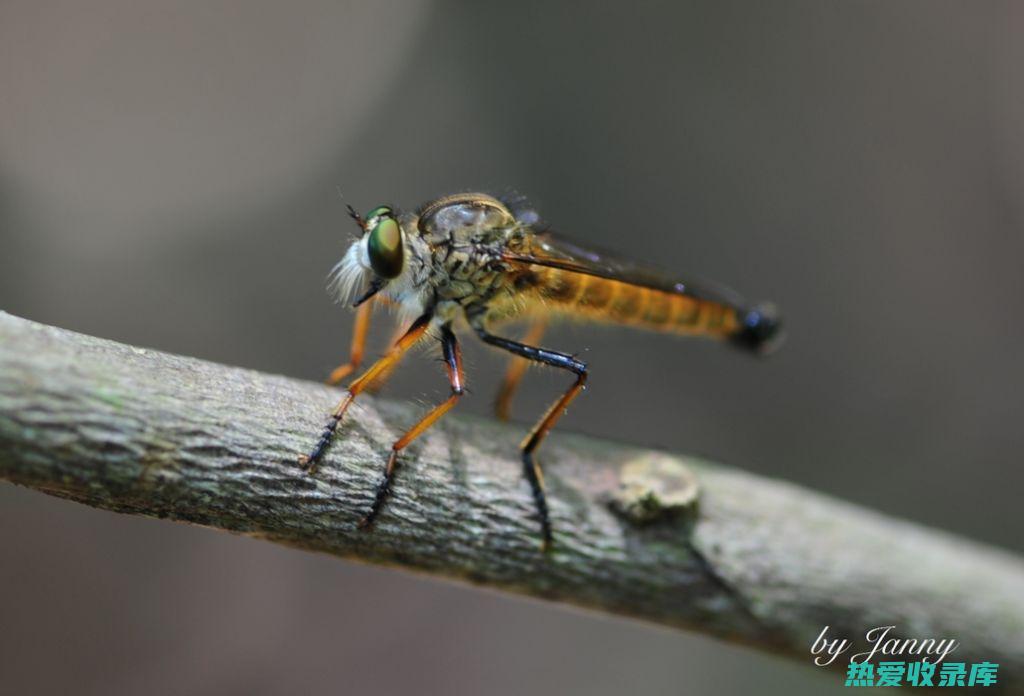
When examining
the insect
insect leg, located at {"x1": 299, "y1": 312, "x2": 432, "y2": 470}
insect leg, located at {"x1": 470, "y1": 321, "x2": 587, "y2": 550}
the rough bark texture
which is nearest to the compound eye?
the insect

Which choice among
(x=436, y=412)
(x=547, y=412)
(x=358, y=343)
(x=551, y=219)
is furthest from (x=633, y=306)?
(x=551, y=219)

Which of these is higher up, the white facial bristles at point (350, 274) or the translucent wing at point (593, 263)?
Answer: the translucent wing at point (593, 263)

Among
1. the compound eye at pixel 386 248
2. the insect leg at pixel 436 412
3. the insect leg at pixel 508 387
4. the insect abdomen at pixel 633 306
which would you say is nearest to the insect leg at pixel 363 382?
the insect leg at pixel 436 412

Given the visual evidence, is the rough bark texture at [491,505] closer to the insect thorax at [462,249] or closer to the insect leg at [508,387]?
the insect leg at [508,387]

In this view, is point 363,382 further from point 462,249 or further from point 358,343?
point 462,249

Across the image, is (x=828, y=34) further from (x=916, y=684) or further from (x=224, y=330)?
(x=916, y=684)

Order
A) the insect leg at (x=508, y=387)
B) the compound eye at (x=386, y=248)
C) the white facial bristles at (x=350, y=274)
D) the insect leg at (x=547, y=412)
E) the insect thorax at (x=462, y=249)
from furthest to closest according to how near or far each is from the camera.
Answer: the insect leg at (x=508, y=387), the insect thorax at (x=462, y=249), the white facial bristles at (x=350, y=274), the compound eye at (x=386, y=248), the insect leg at (x=547, y=412)

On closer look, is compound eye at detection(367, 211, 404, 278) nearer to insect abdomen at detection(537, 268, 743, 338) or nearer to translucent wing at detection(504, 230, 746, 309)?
translucent wing at detection(504, 230, 746, 309)
